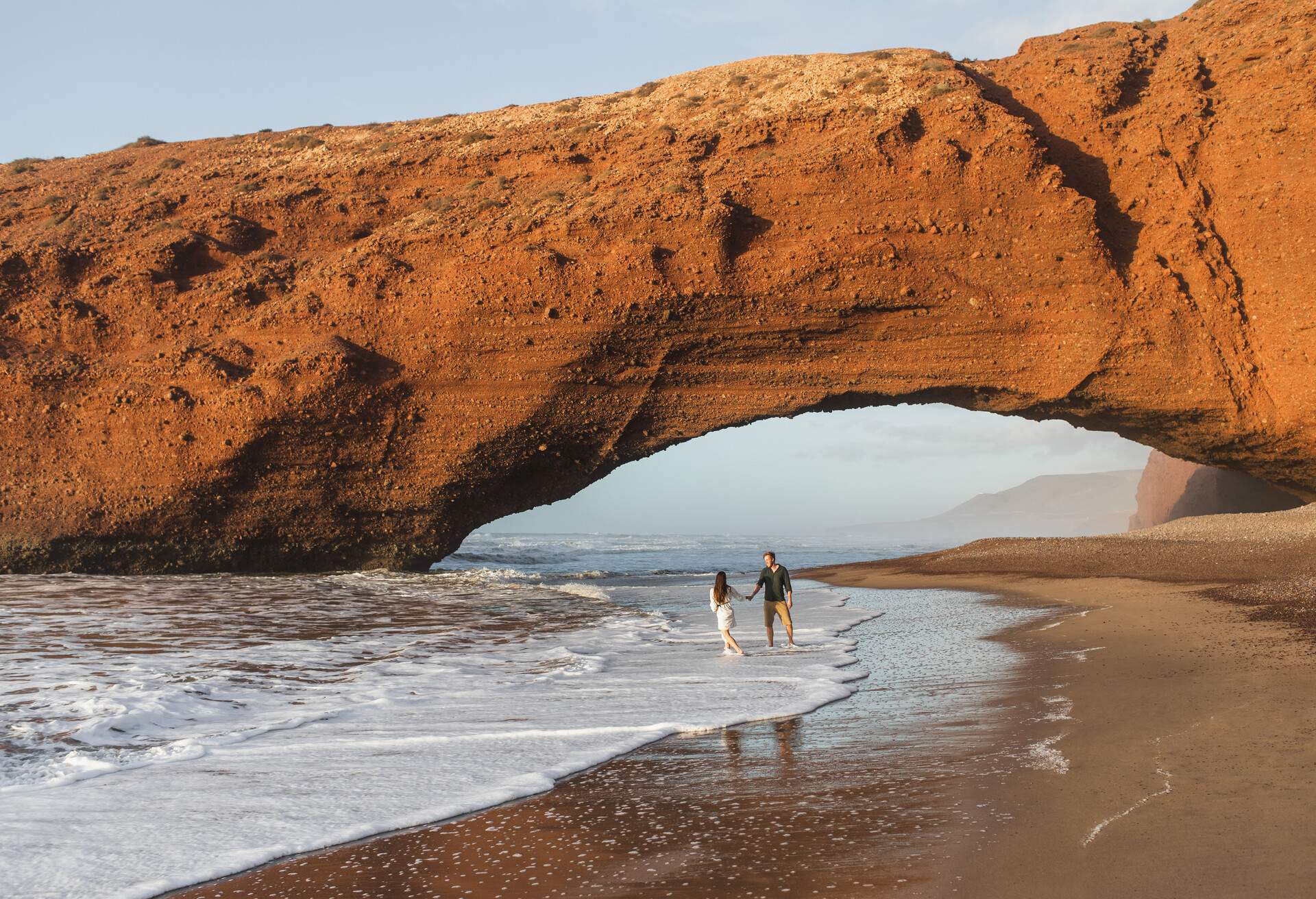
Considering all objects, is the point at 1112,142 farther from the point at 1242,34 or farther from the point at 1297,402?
the point at 1297,402

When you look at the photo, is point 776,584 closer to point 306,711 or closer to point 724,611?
point 724,611

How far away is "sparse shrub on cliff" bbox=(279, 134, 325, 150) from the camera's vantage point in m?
26.5

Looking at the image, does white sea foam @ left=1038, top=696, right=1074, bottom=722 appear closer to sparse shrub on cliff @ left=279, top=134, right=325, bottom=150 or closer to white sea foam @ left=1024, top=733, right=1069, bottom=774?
white sea foam @ left=1024, top=733, right=1069, bottom=774

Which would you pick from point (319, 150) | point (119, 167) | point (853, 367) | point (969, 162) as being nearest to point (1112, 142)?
point (969, 162)

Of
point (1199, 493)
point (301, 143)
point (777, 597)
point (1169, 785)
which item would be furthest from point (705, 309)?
point (1199, 493)

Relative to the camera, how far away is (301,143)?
2675 cm

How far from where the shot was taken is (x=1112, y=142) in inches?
839

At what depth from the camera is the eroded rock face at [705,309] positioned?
20.1 m

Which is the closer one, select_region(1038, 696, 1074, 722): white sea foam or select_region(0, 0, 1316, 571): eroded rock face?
select_region(1038, 696, 1074, 722): white sea foam

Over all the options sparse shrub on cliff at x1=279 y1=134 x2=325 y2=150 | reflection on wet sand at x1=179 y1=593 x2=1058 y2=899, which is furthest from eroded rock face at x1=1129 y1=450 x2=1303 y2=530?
sparse shrub on cliff at x1=279 y1=134 x2=325 y2=150

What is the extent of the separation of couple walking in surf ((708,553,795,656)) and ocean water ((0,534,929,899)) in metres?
0.39

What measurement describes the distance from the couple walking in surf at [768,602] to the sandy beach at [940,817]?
3488mm

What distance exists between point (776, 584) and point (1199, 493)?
1239 inches

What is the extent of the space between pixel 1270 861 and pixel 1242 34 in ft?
77.1
